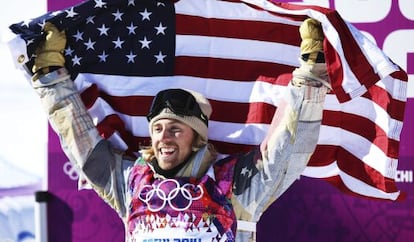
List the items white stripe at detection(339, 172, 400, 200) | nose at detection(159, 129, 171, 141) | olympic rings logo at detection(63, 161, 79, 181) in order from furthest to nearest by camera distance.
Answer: olympic rings logo at detection(63, 161, 79, 181), white stripe at detection(339, 172, 400, 200), nose at detection(159, 129, 171, 141)

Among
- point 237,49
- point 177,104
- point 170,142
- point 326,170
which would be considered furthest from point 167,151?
point 326,170

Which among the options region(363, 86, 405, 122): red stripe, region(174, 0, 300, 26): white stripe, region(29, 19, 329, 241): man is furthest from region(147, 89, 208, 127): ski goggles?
region(363, 86, 405, 122): red stripe

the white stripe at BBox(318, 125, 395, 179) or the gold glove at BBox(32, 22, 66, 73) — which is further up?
the gold glove at BBox(32, 22, 66, 73)

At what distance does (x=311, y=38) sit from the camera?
2266 mm

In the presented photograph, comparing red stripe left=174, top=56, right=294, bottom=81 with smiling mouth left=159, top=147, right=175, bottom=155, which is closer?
smiling mouth left=159, top=147, right=175, bottom=155

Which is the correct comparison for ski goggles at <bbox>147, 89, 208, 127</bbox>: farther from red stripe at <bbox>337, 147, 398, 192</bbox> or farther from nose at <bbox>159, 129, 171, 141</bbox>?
red stripe at <bbox>337, 147, 398, 192</bbox>

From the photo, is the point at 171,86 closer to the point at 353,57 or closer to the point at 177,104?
the point at 177,104

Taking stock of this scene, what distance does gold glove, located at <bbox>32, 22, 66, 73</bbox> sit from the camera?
2.40 metres

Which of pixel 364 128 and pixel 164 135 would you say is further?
pixel 364 128

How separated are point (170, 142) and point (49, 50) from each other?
44 cm

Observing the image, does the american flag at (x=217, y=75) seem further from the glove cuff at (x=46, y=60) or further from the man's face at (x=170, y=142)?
the man's face at (x=170, y=142)

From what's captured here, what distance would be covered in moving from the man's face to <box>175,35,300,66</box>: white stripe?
0.93 ft

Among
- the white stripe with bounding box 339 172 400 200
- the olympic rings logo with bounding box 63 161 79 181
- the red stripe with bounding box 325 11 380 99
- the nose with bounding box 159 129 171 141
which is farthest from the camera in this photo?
the olympic rings logo with bounding box 63 161 79 181

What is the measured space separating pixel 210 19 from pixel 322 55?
421mm
